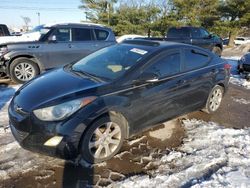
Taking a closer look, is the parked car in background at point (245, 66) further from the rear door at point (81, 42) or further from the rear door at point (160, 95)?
the rear door at point (160, 95)

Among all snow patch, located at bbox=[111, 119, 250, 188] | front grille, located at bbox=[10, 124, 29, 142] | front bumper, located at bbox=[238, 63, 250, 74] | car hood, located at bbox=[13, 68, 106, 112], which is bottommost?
snow patch, located at bbox=[111, 119, 250, 188]

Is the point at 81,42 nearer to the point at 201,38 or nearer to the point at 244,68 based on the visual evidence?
the point at 244,68

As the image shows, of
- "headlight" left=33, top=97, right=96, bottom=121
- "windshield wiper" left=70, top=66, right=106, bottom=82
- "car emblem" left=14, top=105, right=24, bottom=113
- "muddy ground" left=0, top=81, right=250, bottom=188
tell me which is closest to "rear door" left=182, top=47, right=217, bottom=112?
"muddy ground" left=0, top=81, right=250, bottom=188

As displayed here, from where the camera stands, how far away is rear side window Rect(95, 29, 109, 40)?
899 cm

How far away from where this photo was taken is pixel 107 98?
358 centimetres

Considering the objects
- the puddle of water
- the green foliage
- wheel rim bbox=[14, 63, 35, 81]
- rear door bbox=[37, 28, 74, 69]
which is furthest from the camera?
the green foliage

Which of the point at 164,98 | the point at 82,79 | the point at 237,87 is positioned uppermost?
the point at 82,79

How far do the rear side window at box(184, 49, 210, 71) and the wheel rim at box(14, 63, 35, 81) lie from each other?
15.8 feet

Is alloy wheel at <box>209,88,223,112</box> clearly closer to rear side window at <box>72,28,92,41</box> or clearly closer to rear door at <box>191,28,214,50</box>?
rear side window at <box>72,28,92,41</box>

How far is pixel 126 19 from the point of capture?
34.6m

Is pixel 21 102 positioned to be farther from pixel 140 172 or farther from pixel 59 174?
pixel 140 172

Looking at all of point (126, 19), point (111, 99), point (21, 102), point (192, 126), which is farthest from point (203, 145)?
point (126, 19)

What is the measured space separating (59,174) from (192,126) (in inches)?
105

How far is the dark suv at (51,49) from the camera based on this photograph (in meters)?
7.61
